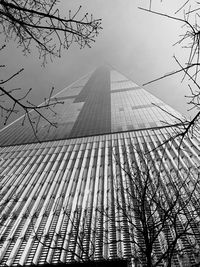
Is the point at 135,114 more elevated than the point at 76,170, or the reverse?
the point at 135,114

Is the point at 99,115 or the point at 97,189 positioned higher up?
the point at 99,115

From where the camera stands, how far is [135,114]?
34.9m

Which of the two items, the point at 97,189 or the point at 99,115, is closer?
the point at 97,189

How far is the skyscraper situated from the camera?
833 cm

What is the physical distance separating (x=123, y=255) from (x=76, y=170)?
33.9 feet

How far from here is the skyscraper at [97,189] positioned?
8.33 m

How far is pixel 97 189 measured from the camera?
14.9 m

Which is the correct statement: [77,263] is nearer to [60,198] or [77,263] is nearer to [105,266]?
[105,266]

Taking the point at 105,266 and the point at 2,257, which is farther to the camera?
the point at 2,257

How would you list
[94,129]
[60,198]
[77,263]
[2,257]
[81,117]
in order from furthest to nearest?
1. [81,117]
2. [94,129]
3. [60,198]
4. [2,257]
5. [77,263]

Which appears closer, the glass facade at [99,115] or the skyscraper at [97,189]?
the skyscraper at [97,189]

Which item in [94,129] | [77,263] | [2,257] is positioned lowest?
[2,257]

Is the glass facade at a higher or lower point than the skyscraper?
higher

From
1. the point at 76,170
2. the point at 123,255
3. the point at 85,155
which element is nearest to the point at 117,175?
the point at 76,170
